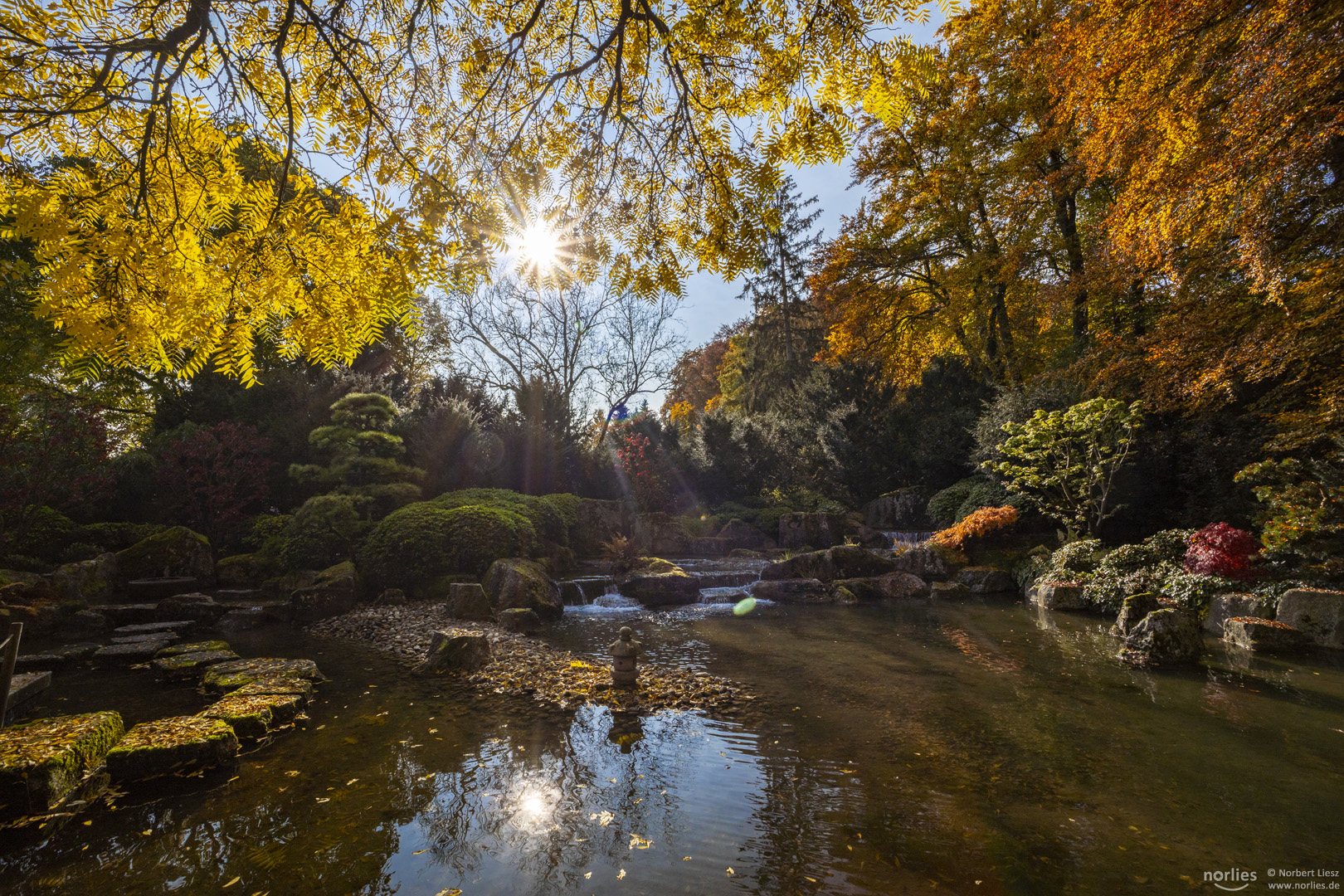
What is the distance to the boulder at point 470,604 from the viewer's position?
8609mm

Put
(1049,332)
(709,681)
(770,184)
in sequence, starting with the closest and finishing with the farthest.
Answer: (770,184) < (709,681) < (1049,332)

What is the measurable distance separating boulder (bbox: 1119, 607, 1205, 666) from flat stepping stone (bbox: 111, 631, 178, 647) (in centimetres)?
1173

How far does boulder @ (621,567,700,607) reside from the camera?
11.2m

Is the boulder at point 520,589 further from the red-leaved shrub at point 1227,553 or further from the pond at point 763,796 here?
the red-leaved shrub at point 1227,553

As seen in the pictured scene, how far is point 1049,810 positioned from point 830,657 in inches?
142

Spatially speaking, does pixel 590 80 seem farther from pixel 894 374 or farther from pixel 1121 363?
pixel 894 374

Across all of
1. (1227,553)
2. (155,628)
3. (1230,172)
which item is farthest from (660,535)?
(1230,172)

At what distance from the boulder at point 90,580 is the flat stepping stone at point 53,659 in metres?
2.88

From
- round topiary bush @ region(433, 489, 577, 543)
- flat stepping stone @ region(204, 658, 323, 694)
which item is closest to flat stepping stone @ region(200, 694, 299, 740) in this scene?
flat stepping stone @ region(204, 658, 323, 694)

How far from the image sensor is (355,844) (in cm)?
290

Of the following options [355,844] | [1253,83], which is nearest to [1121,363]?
[1253,83]

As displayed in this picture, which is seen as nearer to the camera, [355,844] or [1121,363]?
[355,844]

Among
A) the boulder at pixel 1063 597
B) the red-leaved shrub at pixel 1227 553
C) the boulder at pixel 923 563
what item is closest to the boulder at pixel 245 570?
the boulder at pixel 923 563

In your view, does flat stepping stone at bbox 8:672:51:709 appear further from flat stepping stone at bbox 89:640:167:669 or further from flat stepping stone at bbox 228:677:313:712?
flat stepping stone at bbox 228:677:313:712
